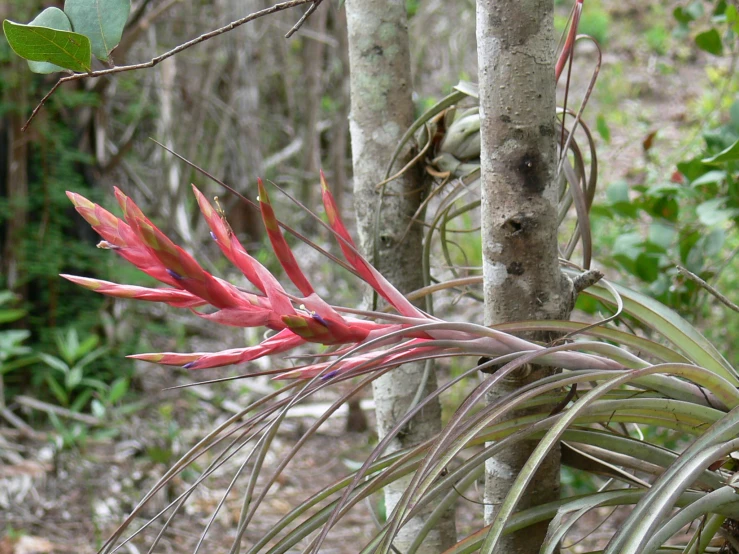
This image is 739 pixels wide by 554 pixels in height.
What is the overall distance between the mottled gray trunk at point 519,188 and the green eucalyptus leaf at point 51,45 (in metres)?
0.30

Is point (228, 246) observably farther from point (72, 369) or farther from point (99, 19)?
point (72, 369)

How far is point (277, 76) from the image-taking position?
369 cm

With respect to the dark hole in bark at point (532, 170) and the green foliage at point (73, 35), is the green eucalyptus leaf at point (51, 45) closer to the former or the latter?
the green foliage at point (73, 35)

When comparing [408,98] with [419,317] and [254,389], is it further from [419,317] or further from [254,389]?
[254,389]

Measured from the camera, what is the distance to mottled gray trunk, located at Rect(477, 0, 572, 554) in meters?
0.55

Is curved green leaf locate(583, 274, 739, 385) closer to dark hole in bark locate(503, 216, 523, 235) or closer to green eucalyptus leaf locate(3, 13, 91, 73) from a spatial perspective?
dark hole in bark locate(503, 216, 523, 235)

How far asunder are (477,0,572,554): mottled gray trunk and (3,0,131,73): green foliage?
0.93 feet

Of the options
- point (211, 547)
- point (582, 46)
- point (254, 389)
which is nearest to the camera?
point (211, 547)

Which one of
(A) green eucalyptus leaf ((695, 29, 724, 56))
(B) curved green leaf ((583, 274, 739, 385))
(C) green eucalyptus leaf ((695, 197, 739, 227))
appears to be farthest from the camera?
(A) green eucalyptus leaf ((695, 29, 724, 56))

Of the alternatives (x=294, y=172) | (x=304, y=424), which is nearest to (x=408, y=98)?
(x=304, y=424)

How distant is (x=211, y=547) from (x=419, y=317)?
4.41 feet

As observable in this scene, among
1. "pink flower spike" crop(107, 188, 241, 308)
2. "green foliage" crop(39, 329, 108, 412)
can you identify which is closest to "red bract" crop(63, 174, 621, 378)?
"pink flower spike" crop(107, 188, 241, 308)

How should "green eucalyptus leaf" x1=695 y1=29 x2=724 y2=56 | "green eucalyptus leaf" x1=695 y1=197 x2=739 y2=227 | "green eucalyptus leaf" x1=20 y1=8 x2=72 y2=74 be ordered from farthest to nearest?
"green eucalyptus leaf" x1=695 y1=29 x2=724 y2=56 < "green eucalyptus leaf" x1=695 y1=197 x2=739 y2=227 < "green eucalyptus leaf" x1=20 y1=8 x2=72 y2=74

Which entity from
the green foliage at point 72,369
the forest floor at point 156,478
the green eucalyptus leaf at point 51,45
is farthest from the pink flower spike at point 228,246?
the green foliage at point 72,369
